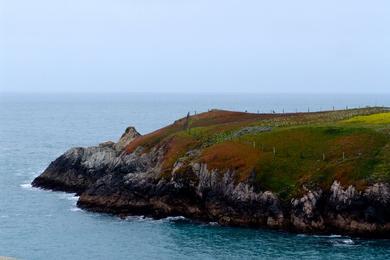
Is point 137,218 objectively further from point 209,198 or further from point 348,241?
point 348,241

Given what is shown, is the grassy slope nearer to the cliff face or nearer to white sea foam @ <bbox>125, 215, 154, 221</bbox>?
the cliff face

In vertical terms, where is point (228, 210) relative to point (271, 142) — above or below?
below

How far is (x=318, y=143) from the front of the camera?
91.8 metres

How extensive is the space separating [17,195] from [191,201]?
1392 inches

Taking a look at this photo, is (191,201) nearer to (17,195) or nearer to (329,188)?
(329,188)

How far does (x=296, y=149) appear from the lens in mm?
91250

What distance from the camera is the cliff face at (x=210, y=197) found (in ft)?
252

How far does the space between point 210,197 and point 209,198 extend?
25 cm

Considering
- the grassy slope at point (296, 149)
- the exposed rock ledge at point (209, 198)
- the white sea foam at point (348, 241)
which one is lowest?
the white sea foam at point (348, 241)

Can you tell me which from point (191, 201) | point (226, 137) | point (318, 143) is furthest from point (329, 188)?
point (226, 137)

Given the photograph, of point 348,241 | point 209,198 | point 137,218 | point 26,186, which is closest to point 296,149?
point 209,198

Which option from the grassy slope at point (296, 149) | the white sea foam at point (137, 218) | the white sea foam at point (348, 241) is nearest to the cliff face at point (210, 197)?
the grassy slope at point (296, 149)

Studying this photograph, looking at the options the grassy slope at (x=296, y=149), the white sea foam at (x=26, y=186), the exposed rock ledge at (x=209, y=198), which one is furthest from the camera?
the white sea foam at (x=26, y=186)

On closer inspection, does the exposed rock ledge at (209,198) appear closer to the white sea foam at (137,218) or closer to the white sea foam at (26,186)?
the white sea foam at (137,218)
